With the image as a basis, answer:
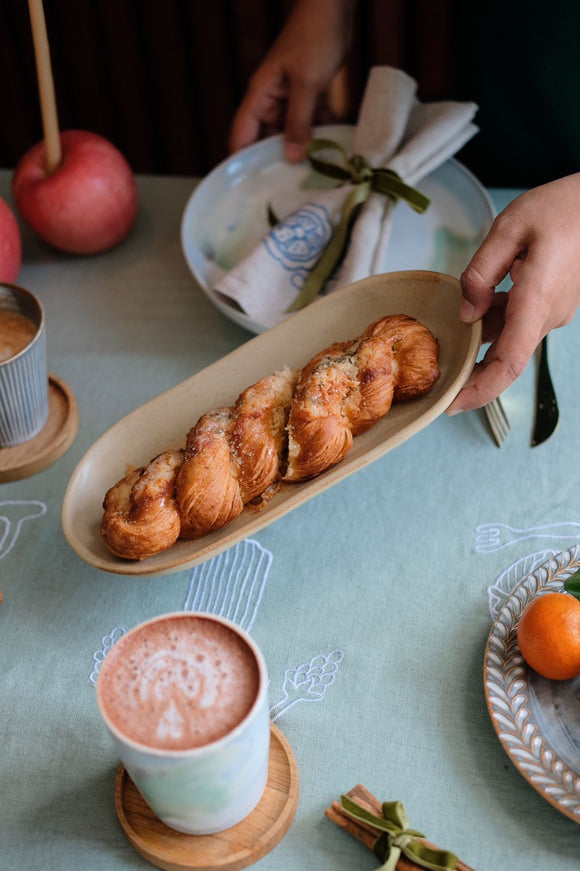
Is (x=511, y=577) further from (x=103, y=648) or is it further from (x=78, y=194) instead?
(x=78, y=194)

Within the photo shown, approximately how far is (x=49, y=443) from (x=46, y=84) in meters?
0.52

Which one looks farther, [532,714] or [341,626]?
[341,626]

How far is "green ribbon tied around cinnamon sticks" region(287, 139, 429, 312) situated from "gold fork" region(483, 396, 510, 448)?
1.02ft

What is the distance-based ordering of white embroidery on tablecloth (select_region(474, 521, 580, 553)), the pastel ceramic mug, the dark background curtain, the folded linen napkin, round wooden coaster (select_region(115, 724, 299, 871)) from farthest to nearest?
the dark background curtain → the folded linen napkin → white embroidery on tablecloth (select_region(474, 521, 580, 553)) → round wooden coaster (select_region(115, 724, 299, 871)) → the pastel ceramic mug

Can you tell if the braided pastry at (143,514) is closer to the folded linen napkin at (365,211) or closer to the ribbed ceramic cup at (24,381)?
the ribbed ceramic cup at (24,381)

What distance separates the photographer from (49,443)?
3.73ft

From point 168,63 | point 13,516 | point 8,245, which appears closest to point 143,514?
point 13,516

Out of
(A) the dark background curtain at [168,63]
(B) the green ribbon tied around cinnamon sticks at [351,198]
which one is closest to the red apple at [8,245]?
(B) the green ribbon tied around cinnamon sticks at [351,198]

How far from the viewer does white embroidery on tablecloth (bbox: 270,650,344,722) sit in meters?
0.87

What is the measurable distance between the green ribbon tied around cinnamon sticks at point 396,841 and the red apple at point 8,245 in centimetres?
90

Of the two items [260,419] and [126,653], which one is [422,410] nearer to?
[260,419]

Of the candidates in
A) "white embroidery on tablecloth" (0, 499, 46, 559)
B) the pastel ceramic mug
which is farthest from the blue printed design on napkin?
the pastel ceramic mug

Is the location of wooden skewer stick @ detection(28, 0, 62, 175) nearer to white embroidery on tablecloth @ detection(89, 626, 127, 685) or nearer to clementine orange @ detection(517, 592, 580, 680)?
white embroidery on tablecloth @ detection(89, 626, 127, 685)

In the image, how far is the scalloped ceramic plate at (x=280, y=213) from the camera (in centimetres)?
130
